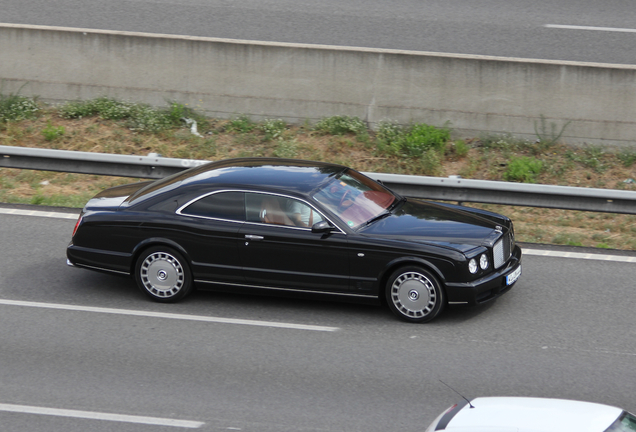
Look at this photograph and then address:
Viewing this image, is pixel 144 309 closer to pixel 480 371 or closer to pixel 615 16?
pixel 480 371

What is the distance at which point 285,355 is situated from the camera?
7438 mm

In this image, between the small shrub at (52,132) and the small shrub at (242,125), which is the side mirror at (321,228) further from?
the small shrub at (52,132)

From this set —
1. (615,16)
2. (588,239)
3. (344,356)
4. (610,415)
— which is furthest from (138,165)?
(615,16)

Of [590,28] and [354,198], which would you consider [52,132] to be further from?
[590,28]

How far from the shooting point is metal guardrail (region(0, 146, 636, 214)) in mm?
10391

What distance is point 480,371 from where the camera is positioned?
710 centimetres

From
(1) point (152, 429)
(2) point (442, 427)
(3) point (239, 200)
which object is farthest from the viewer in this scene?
(3) point (239, 200)

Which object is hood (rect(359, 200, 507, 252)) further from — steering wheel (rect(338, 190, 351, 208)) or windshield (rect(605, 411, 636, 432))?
windshield (rect(605, 411, 636, 432))

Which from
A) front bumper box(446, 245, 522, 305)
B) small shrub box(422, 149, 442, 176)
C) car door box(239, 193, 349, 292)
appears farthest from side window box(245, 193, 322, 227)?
small shrub box(422, 149, 442, 176)

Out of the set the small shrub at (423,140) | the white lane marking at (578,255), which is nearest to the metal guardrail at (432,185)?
the white lane marking at (578,255)

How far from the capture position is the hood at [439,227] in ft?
26.4

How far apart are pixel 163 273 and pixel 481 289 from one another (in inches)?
124

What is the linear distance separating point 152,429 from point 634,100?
9.45 metres

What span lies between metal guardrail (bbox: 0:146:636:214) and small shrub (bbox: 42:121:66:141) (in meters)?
2.35
